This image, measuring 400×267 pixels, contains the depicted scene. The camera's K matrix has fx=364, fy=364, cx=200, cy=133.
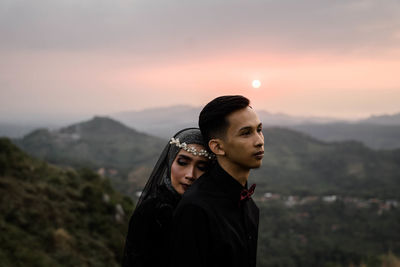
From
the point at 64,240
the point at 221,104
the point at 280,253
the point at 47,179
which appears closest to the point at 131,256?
the point at 221,104

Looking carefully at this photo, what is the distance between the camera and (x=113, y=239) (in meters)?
15.5

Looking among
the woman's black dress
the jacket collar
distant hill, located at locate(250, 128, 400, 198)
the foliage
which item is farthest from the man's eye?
distant hill, located at locate(250, 128, 400, 198)

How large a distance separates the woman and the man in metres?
0.33

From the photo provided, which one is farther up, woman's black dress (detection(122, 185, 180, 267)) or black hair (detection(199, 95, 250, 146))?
black hair (detection(199, 95, 250, 146))

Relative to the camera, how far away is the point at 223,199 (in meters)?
2.16

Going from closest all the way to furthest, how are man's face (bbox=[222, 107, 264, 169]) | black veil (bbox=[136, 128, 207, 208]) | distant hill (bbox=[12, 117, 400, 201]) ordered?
man's face (bbox=[222, 107, 264, 169])
black veil (bbox=[136, 128, 207, 208])
distant hill (bbox=[12, 117, 400, 201])

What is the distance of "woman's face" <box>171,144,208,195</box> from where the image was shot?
259 centimetres

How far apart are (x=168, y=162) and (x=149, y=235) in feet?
2.27

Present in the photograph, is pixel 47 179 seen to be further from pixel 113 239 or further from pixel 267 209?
pixel 267 209

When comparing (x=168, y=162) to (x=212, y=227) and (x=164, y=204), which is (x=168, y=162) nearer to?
(x=164, y=204)

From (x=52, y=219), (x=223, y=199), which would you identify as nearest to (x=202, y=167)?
(x=223, y=199)

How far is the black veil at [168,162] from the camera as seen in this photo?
270cm

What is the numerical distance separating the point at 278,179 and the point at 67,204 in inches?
6025

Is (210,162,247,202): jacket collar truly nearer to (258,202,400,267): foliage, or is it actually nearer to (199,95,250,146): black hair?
(199,95,250,146): black hair
